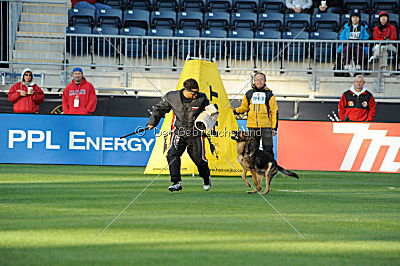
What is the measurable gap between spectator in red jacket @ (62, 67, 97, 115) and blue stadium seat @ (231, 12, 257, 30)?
767 cm

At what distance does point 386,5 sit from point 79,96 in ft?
39.8

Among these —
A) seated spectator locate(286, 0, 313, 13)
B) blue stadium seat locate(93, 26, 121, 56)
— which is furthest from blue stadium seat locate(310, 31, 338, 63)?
blue stadium seat locate(93, 26, 121, 56)

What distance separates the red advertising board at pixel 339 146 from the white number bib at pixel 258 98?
4796mm

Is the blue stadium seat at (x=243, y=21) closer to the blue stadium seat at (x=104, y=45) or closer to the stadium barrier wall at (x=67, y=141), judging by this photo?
the blue stadium seat at (x=104, y=45)

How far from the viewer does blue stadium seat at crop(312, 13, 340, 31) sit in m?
26.4

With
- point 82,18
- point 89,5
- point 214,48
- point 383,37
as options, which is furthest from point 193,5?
point 383,37

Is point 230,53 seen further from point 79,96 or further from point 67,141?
point 67,141

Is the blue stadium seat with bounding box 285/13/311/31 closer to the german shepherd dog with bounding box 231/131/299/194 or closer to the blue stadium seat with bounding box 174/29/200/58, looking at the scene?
the blue stadium seat with bounding box 174/29/200/58

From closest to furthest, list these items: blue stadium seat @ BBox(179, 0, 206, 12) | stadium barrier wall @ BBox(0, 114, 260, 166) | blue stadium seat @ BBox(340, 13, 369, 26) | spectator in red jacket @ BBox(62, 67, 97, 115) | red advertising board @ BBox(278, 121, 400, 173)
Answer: red advertising board @ BBox(278, 121, 400, 173), stadium barrier wall @ BBox(0, 114, 260, 166), spectator in red jacket @ BBox(62, 67, 97, 115), blue stadium seat @ BBox(340, 13, 369, 26), blue stadium seat @ BBox(179, 0, 206, 12)

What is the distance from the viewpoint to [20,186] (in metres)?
13.5

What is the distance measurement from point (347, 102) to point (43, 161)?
7.46 m

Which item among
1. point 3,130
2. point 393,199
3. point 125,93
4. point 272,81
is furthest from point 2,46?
point 393,199

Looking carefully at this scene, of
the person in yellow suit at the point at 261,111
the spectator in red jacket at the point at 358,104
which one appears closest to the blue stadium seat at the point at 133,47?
the spectator in red jacket at the point at 358,104

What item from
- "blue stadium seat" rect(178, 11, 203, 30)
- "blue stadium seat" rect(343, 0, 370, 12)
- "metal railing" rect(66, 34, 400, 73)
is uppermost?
"blue stadium seat" rect(343, 0, 370, 12)
